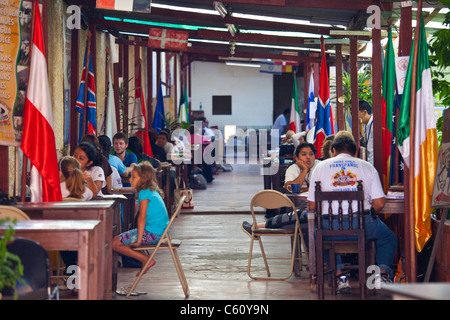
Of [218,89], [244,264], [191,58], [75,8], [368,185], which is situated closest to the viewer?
[368,185]

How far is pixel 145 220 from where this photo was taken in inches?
209

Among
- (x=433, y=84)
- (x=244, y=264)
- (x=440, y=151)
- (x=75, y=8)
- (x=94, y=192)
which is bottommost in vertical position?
(x=244, y=264)

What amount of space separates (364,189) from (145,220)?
168cm

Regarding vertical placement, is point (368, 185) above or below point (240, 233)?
above

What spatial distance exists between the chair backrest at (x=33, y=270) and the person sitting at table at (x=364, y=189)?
2.39 meters

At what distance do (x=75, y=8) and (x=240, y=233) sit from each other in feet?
11.1

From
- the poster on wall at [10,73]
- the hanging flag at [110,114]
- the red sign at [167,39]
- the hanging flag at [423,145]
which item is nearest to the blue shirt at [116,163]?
the hanging flag at [110,114]

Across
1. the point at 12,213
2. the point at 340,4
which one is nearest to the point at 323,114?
the point at 340,4

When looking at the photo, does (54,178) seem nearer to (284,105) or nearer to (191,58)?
(191,58)

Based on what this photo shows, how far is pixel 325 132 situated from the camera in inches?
356

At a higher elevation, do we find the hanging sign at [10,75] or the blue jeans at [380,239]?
the hanging sign at [10,75]

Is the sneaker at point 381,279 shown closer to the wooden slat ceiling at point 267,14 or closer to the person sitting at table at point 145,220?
the person sitting at table at point 145,220

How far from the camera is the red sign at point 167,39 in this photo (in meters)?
9.66

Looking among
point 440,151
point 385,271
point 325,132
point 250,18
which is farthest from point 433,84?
point 250,18
